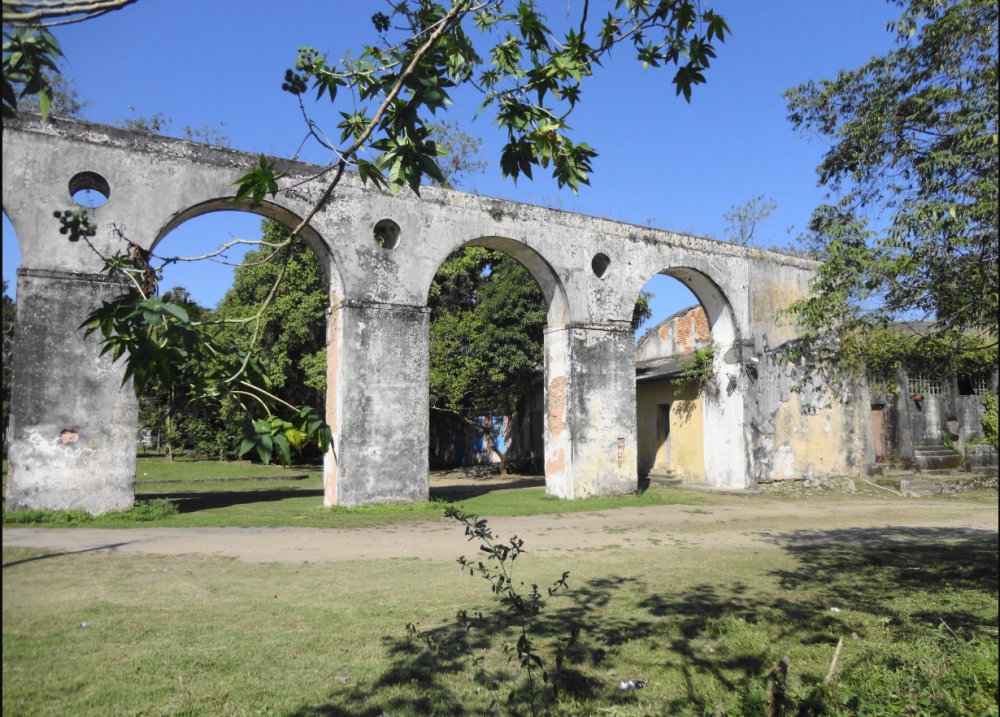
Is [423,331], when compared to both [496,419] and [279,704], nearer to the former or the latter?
[279,704]

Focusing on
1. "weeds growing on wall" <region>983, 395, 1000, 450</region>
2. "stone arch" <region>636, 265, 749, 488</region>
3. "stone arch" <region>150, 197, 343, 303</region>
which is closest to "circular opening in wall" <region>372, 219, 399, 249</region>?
"stone arch" <region>150, 197, 343, 303</region>

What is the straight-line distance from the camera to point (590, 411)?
13.1 metres

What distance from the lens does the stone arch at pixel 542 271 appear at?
42.3 feet

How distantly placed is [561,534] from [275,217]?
646cm

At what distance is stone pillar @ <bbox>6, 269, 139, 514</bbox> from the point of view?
29.6 ft

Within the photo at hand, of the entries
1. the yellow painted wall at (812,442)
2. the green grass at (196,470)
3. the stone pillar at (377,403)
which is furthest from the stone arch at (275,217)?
the yellow painted wall at (812,442)

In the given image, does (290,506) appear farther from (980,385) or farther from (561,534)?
(980,385)

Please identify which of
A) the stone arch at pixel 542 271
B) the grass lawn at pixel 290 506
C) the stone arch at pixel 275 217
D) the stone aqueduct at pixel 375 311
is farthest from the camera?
the stone arch at pixel 542 271

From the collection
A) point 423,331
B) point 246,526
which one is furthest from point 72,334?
point 423,331

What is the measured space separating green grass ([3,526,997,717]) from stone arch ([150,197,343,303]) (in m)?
5.28

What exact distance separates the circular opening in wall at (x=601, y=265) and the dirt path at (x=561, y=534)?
4.47 m

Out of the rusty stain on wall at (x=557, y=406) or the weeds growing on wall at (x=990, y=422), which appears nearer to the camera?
the rusty stain on wall at (x=557, y=406)

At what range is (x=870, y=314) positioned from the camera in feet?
16.9

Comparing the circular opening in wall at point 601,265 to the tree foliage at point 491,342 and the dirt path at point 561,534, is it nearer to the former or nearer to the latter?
the tree foliage at point 491,342
